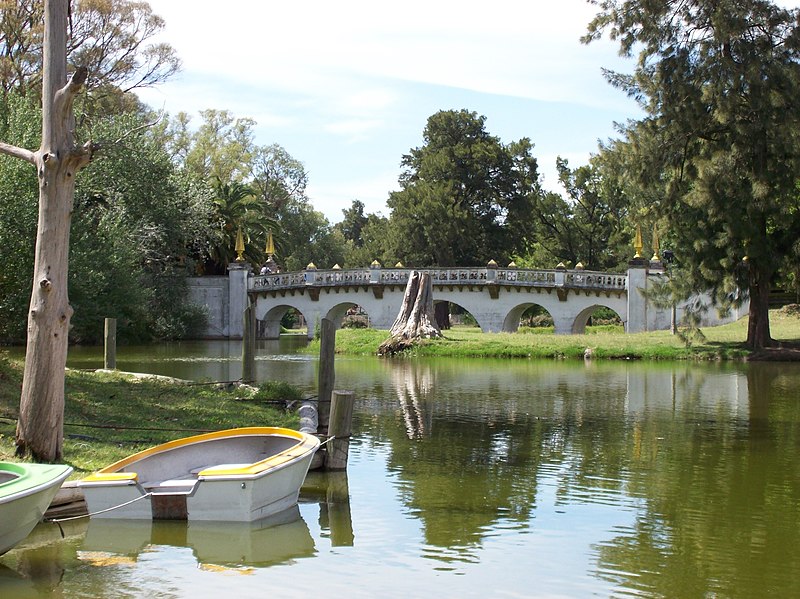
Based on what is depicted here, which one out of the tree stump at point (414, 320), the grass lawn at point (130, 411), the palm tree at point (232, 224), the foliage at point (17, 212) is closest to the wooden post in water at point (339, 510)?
the grass lawn at point (130, 411)

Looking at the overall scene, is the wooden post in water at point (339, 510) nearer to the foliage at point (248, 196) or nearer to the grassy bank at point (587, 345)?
the grassy bank at point (587, 345)

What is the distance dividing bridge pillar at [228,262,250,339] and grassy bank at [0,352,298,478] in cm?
3077

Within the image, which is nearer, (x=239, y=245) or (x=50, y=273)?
(x=50, y=273)

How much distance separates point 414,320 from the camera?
3634 centimetres

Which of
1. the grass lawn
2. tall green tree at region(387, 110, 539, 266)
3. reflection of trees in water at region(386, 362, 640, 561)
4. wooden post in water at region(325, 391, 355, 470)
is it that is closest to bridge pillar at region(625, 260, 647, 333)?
tall green tree at region(387, 110, 539, 266)

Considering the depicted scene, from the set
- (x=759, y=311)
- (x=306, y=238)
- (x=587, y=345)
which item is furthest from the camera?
(x=306, y=238)

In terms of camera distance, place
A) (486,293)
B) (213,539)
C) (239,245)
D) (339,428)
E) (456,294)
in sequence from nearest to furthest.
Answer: (213,539) → (339,428) → (486,293) → (456,294) → (239,245)

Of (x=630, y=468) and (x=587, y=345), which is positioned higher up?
(x=587, y=345)

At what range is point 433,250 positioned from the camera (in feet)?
190

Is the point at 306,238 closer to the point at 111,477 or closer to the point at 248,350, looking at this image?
the point at 248,350

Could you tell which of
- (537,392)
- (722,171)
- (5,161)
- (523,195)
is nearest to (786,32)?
(722,171)

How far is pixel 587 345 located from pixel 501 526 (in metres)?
25.3

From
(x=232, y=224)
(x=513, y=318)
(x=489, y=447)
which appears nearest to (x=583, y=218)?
(x=513, y=318)

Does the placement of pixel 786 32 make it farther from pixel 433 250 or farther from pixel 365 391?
pixel 433 250
